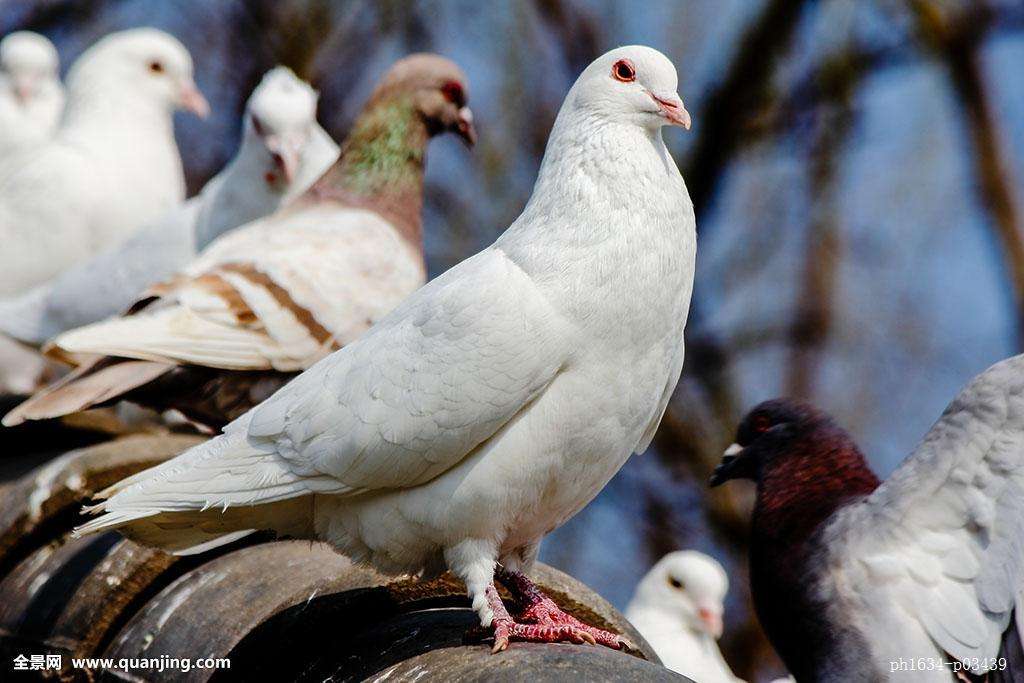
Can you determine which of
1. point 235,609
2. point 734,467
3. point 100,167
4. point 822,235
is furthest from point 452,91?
point 822,235

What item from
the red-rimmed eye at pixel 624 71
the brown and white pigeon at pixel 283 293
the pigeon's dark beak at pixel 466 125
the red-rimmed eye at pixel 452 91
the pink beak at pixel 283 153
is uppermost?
the red-rimmed eye at pixel 624 71

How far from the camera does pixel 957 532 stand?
4.04m

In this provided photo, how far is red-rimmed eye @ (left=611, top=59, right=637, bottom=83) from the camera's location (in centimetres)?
377

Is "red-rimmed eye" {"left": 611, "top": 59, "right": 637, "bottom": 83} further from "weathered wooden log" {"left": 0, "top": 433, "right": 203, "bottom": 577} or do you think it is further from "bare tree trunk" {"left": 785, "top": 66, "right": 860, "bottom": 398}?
"bare tree trunk" {"left": 785, "top": 66, "right": 860, "bottom": 398}

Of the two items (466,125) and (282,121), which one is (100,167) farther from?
(466,125)

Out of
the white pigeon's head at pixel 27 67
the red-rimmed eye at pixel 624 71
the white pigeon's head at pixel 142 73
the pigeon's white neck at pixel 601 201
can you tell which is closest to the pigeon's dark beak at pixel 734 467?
the pigeon's white neck at pixel 601 201

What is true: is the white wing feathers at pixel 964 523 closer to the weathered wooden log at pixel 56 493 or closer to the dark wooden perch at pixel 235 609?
the dark wooden perch at pixel 235 609

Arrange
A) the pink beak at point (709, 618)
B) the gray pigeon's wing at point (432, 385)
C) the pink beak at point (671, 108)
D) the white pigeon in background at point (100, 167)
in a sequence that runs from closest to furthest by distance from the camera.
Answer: the gray pigeon's wing at point (432, 385), the pink beak at point (671, 108), the pink beak at point (709, 618), the white pigeon in background at point (100, 167)

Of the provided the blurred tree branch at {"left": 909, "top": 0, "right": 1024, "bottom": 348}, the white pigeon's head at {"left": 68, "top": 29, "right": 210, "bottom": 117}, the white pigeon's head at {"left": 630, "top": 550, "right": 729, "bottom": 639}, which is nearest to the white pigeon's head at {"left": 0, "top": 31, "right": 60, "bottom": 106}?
the white pigeon's head at {"left": 68, "top": 29, "right": 210, "bottom": 117}

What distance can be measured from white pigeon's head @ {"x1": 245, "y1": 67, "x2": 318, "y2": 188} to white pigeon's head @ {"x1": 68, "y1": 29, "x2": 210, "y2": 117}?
1869mm

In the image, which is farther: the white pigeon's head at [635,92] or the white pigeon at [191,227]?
the white pigeon at [191,227]

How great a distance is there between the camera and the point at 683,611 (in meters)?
7.25

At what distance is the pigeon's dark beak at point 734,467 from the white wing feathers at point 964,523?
0.73m

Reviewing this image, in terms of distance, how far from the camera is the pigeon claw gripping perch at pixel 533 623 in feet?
11.1
